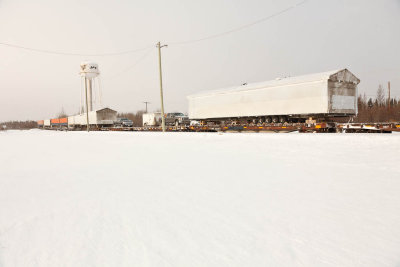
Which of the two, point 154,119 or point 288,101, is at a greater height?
point 288,101

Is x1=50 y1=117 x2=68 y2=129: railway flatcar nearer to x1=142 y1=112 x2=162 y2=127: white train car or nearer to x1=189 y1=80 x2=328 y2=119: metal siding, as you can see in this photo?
x1=142 y1=112 x2=162 y2=127: white train car

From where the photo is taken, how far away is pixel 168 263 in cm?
225

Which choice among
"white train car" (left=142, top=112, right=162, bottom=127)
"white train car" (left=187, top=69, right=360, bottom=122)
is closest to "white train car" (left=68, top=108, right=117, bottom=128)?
"white train car" (left=142, top=112, right=162, bottom=127)

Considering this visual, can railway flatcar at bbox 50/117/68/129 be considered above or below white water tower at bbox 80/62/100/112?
below

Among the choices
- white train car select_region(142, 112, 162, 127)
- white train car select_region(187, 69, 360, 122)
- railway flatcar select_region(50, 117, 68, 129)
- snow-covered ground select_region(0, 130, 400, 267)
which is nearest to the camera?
snow-covered ground select_region(0, 130, 400, 267)

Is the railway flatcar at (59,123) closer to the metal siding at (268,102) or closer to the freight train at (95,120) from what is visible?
the freight train at (95,120)

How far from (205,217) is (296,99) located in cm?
1655

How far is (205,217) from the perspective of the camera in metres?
3.22

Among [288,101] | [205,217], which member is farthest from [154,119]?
Result: [205,217]

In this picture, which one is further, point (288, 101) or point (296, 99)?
point (288, 101)

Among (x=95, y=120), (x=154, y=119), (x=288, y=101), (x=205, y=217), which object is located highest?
(x=288, y=101)

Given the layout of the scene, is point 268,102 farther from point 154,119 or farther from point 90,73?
point 90,73

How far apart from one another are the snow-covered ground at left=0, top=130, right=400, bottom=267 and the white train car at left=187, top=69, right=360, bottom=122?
11.9 m

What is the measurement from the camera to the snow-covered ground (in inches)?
93.0
